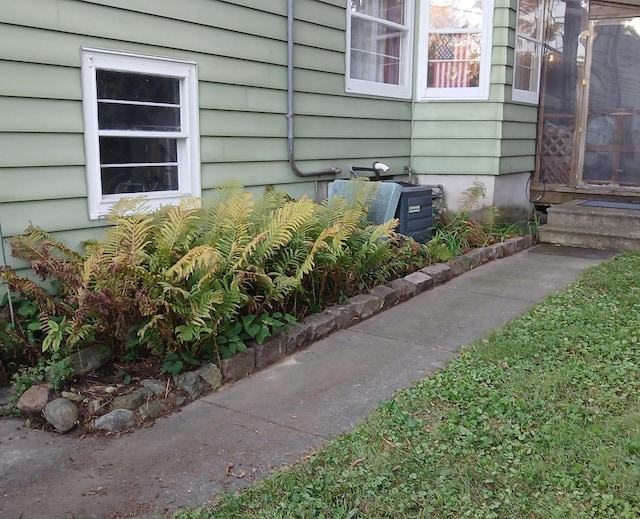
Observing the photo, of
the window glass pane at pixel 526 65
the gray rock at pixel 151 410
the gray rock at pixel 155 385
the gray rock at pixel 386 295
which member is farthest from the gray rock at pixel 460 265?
the gray rock at pixel 151 410

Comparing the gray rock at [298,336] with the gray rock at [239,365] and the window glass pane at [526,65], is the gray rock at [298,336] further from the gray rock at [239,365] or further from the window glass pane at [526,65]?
the window glass pane at [526,65]

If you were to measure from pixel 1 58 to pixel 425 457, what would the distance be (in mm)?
3339

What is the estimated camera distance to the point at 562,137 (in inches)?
344

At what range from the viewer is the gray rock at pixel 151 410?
3.36m

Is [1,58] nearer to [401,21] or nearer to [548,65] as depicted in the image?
[401,21]

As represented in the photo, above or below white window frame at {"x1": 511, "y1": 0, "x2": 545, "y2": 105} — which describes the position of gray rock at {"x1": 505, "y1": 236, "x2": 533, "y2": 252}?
below

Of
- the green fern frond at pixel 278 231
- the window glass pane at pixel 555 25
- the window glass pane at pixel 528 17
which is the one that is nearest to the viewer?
the green fern frond at pixel 278 231

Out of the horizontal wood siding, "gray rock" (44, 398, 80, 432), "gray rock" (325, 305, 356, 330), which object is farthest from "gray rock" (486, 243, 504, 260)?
"gray rock" (44, 398, 80, 432)

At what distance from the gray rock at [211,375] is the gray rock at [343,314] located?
121 cm

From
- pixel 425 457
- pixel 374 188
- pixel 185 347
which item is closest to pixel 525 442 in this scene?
pixel 425 457

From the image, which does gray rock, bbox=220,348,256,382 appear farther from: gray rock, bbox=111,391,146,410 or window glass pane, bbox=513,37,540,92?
window glass pane, bbox=513,37,540,92

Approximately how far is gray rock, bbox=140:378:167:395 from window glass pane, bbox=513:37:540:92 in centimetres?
624

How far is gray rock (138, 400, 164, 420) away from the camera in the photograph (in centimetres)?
336

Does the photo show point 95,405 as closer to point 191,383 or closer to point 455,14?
point 191,383
